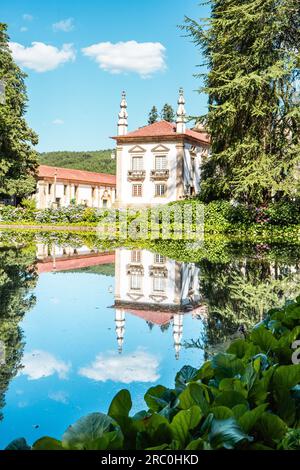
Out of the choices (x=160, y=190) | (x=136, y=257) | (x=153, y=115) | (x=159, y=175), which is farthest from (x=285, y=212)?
(x=153, y=115)

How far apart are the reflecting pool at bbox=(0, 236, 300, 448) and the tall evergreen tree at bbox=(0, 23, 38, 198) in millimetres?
23232

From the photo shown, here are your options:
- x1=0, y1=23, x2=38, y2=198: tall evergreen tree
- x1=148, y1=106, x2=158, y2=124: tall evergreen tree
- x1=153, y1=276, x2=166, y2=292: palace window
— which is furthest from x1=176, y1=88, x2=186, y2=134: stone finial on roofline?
x1=153, y1=276, x2=166, y2=292: palace window

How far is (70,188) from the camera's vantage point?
159 ft

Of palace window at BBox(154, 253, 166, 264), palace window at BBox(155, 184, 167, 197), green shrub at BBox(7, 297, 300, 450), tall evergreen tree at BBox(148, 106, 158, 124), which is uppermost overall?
tall evergreen tree at BBox(148, 106, 158, 124)

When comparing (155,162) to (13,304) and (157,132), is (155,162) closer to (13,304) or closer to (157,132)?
(157,132)

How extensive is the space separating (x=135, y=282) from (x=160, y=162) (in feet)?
90.1

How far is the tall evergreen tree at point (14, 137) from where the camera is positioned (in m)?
32.7

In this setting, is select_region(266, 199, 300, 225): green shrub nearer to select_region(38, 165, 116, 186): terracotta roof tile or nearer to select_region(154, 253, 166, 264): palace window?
select_region(154, 253, 166, 264): palace window

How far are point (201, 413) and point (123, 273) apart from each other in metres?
9.46

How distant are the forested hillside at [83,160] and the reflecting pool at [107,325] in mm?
58908

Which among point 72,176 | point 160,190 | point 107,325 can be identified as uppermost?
point 72,176

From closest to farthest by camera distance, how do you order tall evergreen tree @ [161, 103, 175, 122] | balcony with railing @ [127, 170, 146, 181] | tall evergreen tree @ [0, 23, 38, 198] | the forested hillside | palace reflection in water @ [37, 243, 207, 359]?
1. palace reflection in water @ [37, 243, 207, 359]
2. tall evergreen tree @ [0, 23, 38, 198]
3. balcony with railing @ [127, 170, 146, 181]
4. tall evergreen tree @ [161, 103, 175, 122]
5. the forested hillside

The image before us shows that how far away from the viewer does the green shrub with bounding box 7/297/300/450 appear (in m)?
1.10

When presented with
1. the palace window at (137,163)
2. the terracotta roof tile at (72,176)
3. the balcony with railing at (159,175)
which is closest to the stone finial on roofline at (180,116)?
the balcony with railing at (159,175)
